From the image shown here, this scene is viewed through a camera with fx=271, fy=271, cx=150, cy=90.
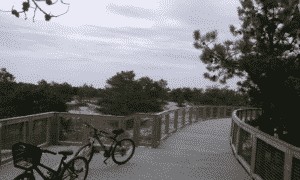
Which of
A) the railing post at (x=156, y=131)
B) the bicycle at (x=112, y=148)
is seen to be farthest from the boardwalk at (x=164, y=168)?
the railing post at (x=156, y=131)

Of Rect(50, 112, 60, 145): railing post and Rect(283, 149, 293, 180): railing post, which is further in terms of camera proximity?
Rect(50, 112, 60, 145): railing post

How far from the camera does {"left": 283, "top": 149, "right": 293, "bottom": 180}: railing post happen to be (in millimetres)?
3098

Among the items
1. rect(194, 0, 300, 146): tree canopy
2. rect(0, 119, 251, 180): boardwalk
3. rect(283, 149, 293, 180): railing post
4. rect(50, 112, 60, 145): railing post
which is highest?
rect(194, 0, 300, 146): tree canopy

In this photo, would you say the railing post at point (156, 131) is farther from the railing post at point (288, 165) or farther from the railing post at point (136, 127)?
the railing post at point (288, 165)

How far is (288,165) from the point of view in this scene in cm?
315

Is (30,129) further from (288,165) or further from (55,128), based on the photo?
(288,165)

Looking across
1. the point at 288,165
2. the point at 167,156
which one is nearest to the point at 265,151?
the point at 288,165

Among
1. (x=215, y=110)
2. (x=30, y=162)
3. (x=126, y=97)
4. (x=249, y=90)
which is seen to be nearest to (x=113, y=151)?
(x=30, y=162)

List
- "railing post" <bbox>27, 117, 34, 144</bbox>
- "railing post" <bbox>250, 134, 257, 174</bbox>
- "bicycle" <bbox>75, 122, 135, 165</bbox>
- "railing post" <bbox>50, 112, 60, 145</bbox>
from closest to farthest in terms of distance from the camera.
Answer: "railing post" <bbox>250, 134, 257, 174</bbox> → "bicycle" <bbox>75, 122, 135, 165</bbox> → "railing post" <bbox>27, 117, 34, 144</bbox> → "railing post" <bbox>50, 112, 60, 145</bbox>

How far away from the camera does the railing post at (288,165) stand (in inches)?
122

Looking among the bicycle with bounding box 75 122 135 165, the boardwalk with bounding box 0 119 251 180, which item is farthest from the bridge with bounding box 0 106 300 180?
the bicycle with bounding box 75 122 135 165

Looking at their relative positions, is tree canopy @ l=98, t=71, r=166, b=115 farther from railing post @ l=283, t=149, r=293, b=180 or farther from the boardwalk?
railing post @ l=283, t=149, r=293, b=180

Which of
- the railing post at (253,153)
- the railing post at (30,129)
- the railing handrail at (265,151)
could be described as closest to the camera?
the railing handrail at (265,151)

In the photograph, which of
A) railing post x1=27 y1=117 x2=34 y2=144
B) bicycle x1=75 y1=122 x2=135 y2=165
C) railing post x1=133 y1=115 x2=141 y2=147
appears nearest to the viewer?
bicycle x1=75 y1=122 x2=135 y2=165
